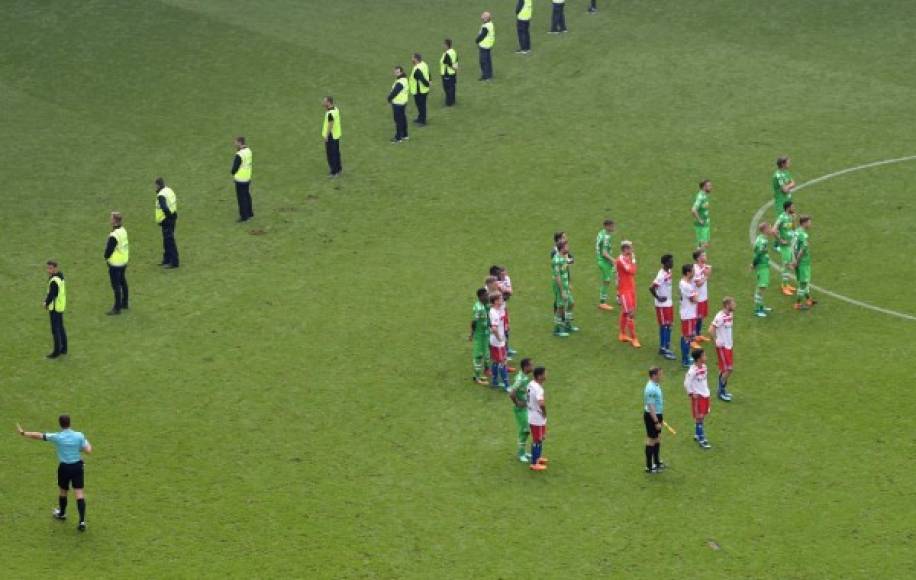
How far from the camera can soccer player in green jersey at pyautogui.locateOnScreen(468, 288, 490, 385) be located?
3272cm

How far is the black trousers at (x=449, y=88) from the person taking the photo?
165ft

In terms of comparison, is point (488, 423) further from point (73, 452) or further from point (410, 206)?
point (410, 206)

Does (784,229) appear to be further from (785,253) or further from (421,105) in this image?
(421,105)

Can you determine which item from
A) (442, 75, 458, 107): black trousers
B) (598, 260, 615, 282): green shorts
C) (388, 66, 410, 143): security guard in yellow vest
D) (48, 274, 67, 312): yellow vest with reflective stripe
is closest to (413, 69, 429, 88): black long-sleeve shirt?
(388, 66, 410, 143): security guard in yellow vest

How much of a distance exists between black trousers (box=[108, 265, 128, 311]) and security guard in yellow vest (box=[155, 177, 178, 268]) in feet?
7.46

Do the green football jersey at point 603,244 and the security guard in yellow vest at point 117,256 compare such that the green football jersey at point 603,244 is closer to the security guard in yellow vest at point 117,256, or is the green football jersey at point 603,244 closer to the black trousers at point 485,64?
the security guard in yellow vest at point 117,256

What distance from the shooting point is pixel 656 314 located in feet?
115

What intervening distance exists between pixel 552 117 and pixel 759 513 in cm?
2368

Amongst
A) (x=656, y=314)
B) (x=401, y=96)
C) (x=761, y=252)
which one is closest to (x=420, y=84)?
(x=401, y=96)

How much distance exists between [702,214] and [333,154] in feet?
40.9

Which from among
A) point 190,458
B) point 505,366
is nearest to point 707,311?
point 505,366


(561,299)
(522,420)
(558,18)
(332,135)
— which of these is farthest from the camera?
(558,18)

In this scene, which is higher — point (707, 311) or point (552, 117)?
point (552, 117)

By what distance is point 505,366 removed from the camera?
33.1 meters
